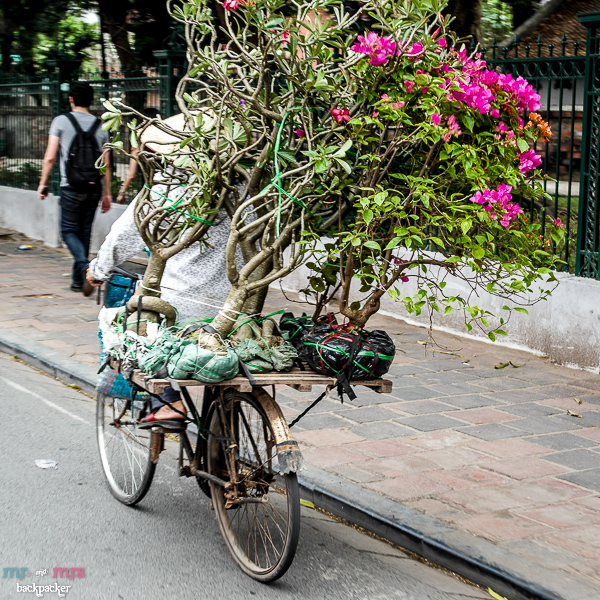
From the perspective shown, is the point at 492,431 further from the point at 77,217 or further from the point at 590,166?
the point at 77,217

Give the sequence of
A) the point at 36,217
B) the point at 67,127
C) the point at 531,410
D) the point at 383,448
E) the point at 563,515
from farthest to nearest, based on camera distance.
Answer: the point at 36,217 < the point at 67,127 < the point at 531,410 < the point at 383,448 < the point at 563,515

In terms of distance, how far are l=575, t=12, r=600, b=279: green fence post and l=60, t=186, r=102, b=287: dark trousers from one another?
5.36 m

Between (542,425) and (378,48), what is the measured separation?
3.30 m

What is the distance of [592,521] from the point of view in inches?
161

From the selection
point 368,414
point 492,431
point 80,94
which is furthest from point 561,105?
point 80,94

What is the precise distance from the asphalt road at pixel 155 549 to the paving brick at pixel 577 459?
1.50m

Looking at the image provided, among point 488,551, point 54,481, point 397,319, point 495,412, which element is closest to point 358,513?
point 488,551

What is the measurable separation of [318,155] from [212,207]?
0.71 metres

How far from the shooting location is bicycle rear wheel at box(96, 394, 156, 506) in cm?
421

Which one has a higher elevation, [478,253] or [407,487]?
[478,253]

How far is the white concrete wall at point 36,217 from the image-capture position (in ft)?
41.2

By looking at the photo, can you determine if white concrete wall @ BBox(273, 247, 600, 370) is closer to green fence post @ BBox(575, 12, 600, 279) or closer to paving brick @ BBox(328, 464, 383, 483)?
green fence post @ BBox(575, 12, 600, 279)

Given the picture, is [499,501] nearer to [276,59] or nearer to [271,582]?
[271,582]

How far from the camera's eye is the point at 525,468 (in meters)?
4.78
